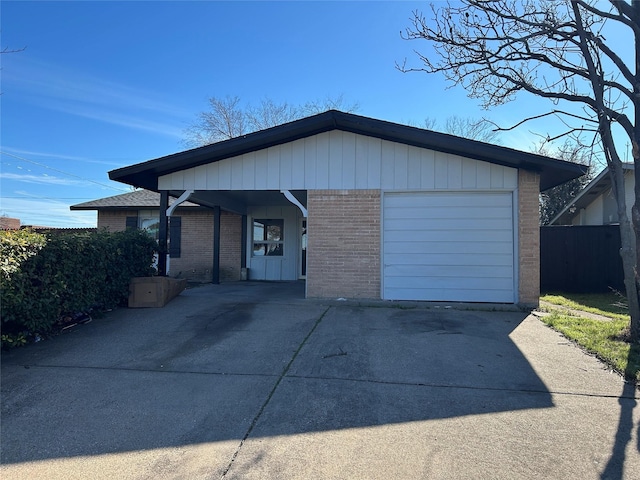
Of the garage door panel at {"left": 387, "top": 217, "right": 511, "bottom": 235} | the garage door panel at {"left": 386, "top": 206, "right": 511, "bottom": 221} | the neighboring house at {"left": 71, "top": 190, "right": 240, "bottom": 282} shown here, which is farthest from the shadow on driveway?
the neighboring house at {"left": 71, "top": 190, "right": 240, "bottom": 282}

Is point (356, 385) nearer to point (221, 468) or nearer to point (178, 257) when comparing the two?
point (221, 468)

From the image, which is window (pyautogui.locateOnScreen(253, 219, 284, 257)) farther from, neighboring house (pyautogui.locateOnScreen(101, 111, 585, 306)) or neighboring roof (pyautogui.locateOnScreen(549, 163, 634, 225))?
neighboring roof (pyautogui.locateOnScreen(549, 163, 634, 225))

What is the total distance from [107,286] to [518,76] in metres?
8.58

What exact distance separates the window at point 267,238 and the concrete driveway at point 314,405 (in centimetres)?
804

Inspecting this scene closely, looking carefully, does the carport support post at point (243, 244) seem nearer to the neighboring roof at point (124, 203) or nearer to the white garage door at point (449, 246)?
the neighboring roof at point (124, 203)

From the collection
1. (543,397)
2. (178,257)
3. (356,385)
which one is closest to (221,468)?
(356,385)

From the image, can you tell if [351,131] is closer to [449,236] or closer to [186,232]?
[449,236]

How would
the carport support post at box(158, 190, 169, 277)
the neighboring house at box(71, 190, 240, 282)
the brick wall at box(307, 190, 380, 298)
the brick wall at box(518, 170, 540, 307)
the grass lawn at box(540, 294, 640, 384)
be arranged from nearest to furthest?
1. the grass lawn at box(540, 294, 640, 384)
2. the brick wall at box(518, 170, 540, 307)
3. the brick wall at box(307, 190, 380, 298)
4. the carport support post at box(158, 190, 169, 277)
5. the neighboring house at box(71, 190, 240, 282)

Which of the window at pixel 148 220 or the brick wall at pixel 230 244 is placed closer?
the brick wall at pixel 230 244

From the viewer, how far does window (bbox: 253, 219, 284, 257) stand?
14422 mm

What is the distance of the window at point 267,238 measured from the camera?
14.4 m

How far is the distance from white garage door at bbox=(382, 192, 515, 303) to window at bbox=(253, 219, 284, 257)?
6.53m

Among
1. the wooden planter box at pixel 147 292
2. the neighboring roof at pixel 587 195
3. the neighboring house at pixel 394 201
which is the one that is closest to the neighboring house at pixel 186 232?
the neighboring house at pixel 394 201

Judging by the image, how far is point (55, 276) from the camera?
5.83 m
